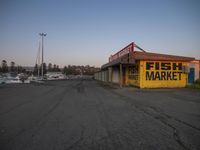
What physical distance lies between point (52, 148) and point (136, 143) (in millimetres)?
1933

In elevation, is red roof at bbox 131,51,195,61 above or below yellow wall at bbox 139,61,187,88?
above

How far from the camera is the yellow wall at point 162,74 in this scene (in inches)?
749

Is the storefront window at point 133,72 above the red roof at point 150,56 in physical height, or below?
below

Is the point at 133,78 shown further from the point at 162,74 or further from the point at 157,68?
the point at 162,74

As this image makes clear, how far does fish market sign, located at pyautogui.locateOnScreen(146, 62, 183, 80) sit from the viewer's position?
62.8 ft

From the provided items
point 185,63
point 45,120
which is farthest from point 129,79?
point 45,120

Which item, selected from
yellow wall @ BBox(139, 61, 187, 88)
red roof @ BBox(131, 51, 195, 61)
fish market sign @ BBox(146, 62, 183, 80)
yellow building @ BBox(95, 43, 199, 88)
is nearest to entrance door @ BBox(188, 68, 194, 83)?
yellow building @ BBox(95, 43, 199, 88)

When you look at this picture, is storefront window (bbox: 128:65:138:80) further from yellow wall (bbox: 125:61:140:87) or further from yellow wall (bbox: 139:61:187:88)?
yellow wall (bbox: 139:61:187:88)

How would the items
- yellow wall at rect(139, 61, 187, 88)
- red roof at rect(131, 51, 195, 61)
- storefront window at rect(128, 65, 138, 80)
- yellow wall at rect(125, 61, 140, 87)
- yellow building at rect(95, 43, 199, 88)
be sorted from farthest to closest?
storefront window at rect(128, 65, 138, 80)
yellow wall at rect(125, 61, 140, 87)
yellow wall at rect(139, 61, 187, 88)
yellow building at rect(95, 43, 199, 88)
red roof at rect(131, 51, 195, 61)

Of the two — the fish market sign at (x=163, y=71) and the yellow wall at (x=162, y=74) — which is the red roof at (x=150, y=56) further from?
the fish market sign at (x=163, y=71)

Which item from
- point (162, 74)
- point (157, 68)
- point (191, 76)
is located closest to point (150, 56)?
point (157, 68)

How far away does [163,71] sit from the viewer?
1952 centimetres

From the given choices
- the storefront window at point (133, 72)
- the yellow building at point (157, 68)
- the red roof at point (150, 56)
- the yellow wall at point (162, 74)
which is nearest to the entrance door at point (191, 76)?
the yellow building at point (157, 68)

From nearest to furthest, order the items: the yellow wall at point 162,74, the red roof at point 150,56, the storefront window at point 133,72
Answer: the red roof at point 150,56 < the yellow wall at point 162,74 < the storefront window at point 133,72
